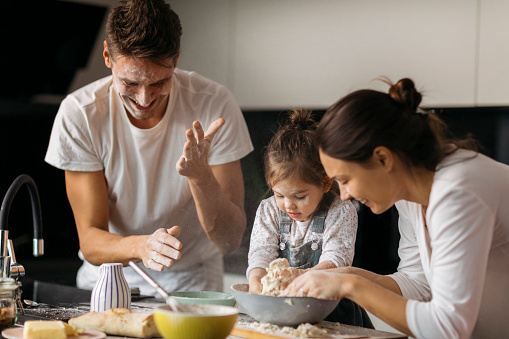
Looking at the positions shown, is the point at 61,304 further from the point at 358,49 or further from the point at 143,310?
the point at 358,49

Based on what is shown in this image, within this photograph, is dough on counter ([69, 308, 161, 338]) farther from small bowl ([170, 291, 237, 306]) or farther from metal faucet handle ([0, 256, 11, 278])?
metal faucet handle ([0, 256, 11, 278])

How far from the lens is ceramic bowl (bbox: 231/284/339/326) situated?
1382 mm

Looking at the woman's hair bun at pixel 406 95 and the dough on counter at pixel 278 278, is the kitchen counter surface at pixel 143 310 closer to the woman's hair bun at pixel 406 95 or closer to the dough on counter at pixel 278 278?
the dough on counter at pixel 278 278

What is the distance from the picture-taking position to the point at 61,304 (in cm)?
177

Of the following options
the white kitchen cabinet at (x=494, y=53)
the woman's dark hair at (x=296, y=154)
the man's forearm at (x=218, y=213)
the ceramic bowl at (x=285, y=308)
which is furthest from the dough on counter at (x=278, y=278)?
the white kitchen cabinet at (x=494, y=53)

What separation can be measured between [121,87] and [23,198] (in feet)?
5.98

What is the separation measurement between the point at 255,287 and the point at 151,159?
62 centimetres

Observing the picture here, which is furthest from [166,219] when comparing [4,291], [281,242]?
[4,291]

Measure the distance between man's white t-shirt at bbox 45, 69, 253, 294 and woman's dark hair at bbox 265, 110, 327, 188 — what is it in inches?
9.7

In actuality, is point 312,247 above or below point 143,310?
above

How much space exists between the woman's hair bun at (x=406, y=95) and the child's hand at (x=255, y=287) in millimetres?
562

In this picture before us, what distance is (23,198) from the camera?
3414 mm

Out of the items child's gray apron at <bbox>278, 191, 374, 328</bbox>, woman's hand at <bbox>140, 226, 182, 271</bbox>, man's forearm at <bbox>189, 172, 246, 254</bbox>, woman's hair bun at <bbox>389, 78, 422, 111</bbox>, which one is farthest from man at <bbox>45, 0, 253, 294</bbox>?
woman's hair bun at <bbox>389, 78, 422, 111</bbox>

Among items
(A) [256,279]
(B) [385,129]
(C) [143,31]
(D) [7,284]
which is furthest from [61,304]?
(B) [385,129]
